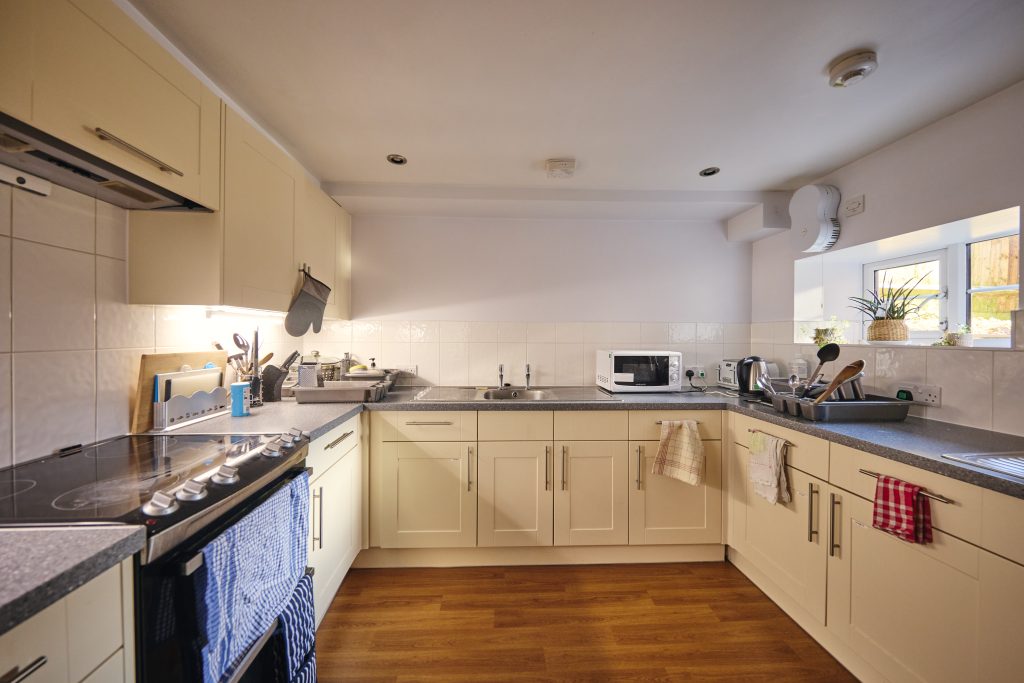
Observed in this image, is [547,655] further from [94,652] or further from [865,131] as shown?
[865,131]

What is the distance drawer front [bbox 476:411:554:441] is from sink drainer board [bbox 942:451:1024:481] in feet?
5.09

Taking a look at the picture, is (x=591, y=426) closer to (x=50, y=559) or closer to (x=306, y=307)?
(x=306, y=307)

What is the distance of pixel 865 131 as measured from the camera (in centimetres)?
190

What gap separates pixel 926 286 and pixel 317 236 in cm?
333

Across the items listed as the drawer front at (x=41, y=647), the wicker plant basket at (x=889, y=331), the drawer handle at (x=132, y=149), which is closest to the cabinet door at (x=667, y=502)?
the wicker plant basket at (x=889, y=331)

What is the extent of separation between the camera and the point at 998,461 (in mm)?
1246

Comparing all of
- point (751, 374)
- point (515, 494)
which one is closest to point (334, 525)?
point (515, 494)

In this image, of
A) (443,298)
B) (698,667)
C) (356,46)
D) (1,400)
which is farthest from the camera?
(443,298)

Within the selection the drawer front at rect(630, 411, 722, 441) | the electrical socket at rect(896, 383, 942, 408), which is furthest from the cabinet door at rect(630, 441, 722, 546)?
the electrical socket at rect(896, 383, 942, 408)

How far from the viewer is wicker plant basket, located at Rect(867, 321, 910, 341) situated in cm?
204

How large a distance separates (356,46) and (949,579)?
2537mm

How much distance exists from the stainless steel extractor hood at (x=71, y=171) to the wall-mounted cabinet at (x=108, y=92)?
45mm

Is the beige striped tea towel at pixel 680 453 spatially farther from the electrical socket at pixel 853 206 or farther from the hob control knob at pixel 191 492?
the hob control knob at pixel 191 492

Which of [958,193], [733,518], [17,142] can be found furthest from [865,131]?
[17,142]
